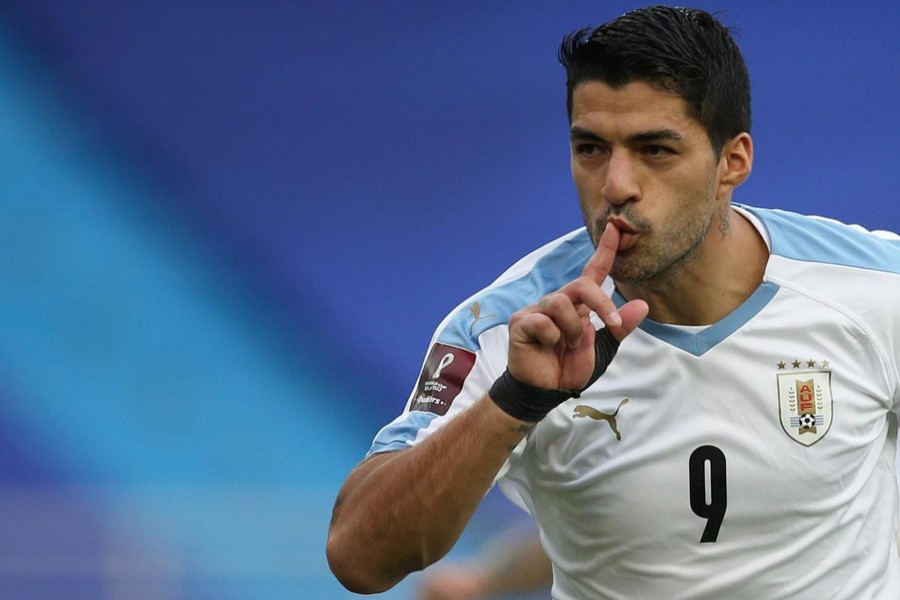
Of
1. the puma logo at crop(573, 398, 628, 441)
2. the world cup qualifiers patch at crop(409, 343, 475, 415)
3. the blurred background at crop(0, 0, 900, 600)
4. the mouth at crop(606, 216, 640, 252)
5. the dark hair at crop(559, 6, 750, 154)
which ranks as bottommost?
the puma logo at crop(573, 398, 628, 441)

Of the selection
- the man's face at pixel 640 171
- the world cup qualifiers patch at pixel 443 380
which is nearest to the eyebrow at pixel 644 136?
the man's face at pixel 640 171

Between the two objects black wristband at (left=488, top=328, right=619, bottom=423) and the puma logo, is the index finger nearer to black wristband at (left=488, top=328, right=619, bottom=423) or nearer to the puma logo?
black wristband at (left=488, top=328, right=619, bottom=423)

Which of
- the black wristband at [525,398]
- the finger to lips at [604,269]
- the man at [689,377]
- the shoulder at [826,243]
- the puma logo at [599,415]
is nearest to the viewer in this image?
the finger to lips at [604,269]

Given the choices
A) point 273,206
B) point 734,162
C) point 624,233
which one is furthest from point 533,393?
point 273,206

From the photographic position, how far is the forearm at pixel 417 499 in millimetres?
2238

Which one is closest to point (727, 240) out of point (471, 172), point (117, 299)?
point (471, 172)

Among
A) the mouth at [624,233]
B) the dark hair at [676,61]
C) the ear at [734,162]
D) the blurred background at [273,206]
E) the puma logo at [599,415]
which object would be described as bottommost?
the puma logo at [599,415]

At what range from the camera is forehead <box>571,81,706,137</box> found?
8.12 feet

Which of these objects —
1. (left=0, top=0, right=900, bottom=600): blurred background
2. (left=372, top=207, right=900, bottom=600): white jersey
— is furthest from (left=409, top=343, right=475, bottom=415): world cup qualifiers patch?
(left=0, top=0, right=900, bottom=600): blurred background

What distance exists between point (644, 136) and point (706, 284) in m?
0.37

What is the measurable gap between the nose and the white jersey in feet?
1.13

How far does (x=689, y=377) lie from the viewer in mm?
2648

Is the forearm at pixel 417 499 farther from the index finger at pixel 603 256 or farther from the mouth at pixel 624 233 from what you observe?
the mouth at pixel 624 233

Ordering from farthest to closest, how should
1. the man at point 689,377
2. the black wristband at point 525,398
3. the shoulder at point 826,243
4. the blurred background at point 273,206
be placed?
the blurred background at point 273,206, the shoulder at point 826,243, the man at point 689,377, the black wristband at point 525,398
